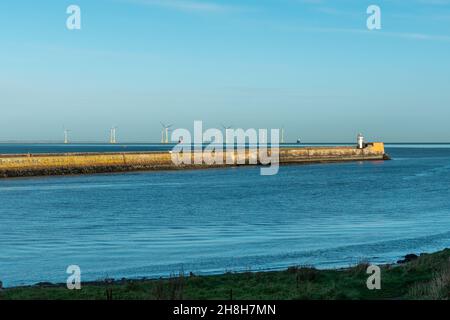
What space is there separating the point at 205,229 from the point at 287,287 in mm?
17871

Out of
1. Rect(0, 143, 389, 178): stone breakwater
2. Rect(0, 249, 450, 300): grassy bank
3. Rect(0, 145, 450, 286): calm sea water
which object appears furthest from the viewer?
Rect(0, 143, 389, 178): stone breakwater

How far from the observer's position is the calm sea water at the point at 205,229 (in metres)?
23.3

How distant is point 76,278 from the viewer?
1933 cm

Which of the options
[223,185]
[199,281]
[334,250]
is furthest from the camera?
[223,185]

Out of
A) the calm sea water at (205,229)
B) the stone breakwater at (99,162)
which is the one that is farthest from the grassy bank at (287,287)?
the stone breakwater at (99,162)

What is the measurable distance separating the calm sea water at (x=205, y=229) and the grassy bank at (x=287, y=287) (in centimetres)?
369

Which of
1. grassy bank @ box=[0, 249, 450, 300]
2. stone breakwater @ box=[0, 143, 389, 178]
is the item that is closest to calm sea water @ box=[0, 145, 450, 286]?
grassy bank @ box=[0, 249, 450, 300]

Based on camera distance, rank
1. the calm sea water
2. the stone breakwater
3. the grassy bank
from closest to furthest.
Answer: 1. the grassy bank
2. the calm sea water
3. the stone breakwater

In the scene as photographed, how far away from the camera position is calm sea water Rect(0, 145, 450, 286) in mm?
23266

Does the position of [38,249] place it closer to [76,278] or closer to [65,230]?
[65,230]

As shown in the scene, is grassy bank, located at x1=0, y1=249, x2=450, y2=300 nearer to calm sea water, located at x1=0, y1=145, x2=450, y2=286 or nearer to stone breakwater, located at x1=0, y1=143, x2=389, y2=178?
calm sea water, located at x1=0, y1=145, x2=450, y2=286

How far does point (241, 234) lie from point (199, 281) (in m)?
14.3

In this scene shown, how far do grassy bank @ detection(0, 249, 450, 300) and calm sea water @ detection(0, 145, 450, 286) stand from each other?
3686mm
